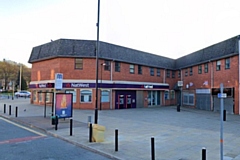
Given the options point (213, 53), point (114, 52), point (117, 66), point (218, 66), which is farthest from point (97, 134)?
point (213, 53)

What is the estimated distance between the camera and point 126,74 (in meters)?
30.6

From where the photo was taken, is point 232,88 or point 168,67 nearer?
point 232,88

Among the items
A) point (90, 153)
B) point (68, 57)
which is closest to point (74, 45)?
point (68, 57)

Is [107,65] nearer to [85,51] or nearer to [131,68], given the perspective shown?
[85,51]

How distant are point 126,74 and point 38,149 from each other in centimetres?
2288

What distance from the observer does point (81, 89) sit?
86.8ft

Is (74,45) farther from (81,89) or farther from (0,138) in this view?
(0,138)

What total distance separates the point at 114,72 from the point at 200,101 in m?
12.7

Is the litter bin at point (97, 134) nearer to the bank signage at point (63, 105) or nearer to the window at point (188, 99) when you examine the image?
the bank signage at point (63, 105)

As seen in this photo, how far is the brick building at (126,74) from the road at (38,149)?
1255cm

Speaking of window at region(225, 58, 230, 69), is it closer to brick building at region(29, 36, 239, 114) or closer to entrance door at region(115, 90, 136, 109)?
brick building at region(29, 36, 239, 114)

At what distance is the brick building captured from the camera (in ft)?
86.0

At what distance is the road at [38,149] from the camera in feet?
24.2

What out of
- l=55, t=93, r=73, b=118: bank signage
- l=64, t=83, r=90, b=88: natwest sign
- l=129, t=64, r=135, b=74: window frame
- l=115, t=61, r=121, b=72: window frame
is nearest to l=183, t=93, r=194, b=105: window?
l=129, t=64, r=135, b=74: window frame
